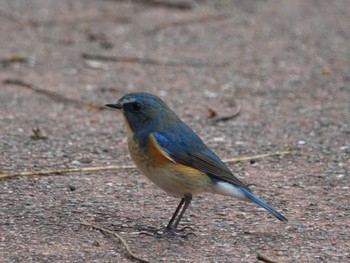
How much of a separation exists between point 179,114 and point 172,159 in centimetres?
342

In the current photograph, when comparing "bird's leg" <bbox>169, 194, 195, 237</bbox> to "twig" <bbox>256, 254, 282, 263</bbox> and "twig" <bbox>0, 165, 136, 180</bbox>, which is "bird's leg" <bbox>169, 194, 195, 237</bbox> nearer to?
"twig" <bbox>256, 254, 282, 263</bbox>

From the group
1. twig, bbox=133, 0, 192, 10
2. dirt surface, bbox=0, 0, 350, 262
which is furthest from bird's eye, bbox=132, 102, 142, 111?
twig, bbox=133, 0, 192, 10

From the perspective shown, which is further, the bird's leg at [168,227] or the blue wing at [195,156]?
the bird's leg at [168,227]

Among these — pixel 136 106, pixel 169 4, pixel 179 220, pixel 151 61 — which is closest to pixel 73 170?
pixel 136 106

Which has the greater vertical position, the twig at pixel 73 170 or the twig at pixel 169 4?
the twig at pixel 169 4

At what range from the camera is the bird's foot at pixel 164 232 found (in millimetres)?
6363

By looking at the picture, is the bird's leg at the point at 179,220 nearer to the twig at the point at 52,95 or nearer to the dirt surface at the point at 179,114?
the dirt surface at the point at 179,114

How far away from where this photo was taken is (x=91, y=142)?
8672 mm

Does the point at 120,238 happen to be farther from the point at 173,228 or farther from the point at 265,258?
the point at 265,258

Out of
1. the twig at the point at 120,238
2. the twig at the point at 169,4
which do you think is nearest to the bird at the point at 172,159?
the twig at the point at 120,238

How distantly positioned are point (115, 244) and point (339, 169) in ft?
8.41

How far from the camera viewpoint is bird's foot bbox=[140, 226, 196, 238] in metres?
6.36

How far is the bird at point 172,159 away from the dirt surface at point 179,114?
0.98 ft

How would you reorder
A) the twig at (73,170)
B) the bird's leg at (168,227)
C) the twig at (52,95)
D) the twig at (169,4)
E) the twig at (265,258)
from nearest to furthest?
the twig at (265,258), the bird's leg at (168,227), the twig at (73,170), the twig at (52,95), the twig at (169,4)
